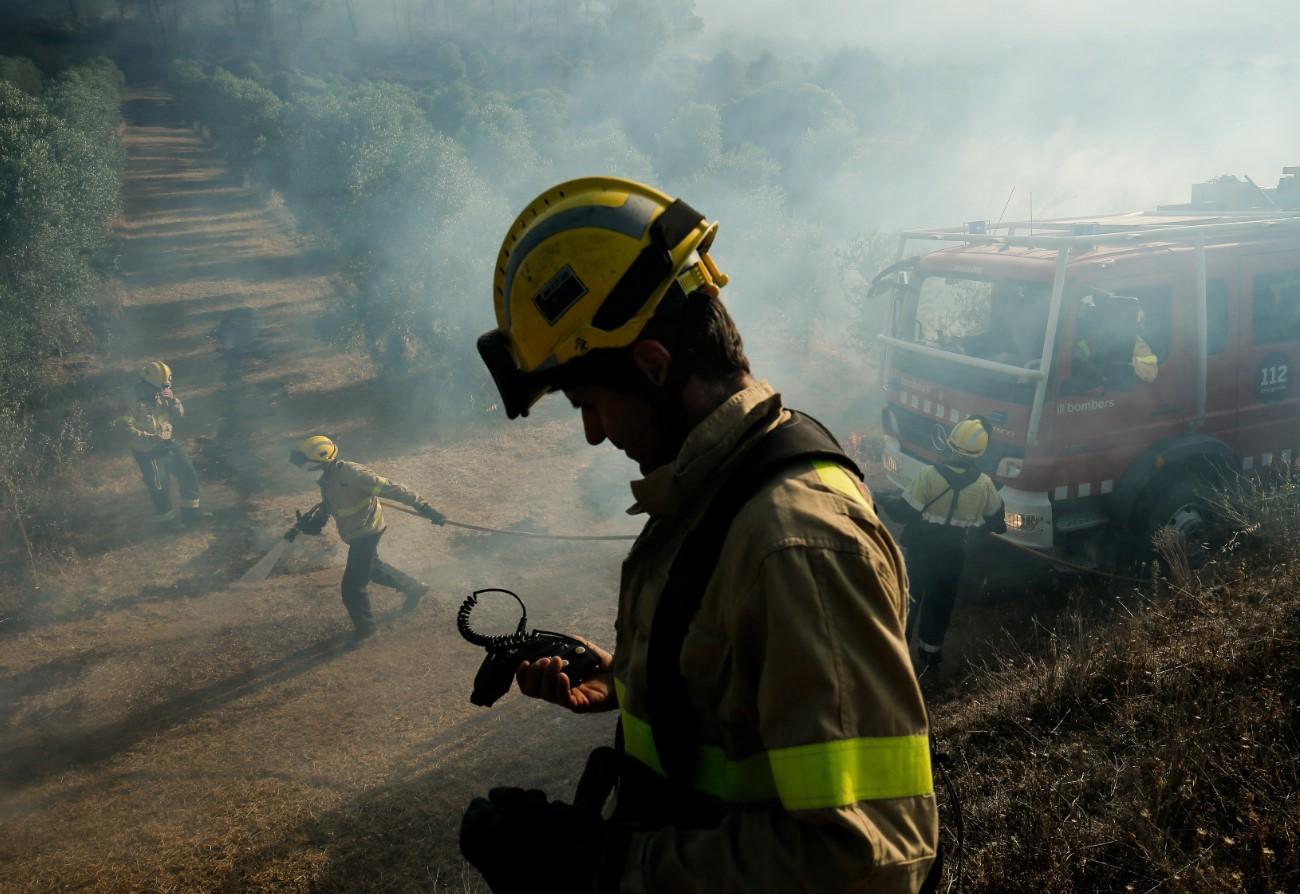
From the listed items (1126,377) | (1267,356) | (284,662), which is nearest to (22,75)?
(284,662)

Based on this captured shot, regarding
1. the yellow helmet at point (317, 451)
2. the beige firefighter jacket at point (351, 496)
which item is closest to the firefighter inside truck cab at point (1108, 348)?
the beige firefighter jacket at point (351, 496)

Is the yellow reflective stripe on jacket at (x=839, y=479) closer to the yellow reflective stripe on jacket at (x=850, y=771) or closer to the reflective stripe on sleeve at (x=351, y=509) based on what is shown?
the yellow reflective stripe on jacket at (x=850, y=771)

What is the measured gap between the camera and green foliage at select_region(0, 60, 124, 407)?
36.9 feet

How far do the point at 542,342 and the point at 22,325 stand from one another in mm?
Answer: 13140

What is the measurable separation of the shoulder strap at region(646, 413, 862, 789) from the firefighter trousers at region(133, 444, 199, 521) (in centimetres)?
953

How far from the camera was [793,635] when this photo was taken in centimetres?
102

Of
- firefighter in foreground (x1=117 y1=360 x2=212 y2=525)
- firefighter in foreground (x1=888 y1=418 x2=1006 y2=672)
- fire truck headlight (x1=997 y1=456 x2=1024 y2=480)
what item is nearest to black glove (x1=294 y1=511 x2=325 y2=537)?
firefighter in foreground (x1=117 y1=360 x2=212 y2=525)

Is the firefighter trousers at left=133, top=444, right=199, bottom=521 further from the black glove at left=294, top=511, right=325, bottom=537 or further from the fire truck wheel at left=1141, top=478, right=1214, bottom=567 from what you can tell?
the fire truck wheel at left=1141, top=478, right=1214, bottom=567

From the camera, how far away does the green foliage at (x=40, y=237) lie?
36.9 ft

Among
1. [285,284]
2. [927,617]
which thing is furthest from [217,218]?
[927,617]

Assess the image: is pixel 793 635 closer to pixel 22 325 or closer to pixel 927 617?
pixel 927 617

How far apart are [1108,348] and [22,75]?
27411 mm

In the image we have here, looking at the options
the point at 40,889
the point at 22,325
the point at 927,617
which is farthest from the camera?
the point at 22,325

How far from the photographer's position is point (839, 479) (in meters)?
1.22
